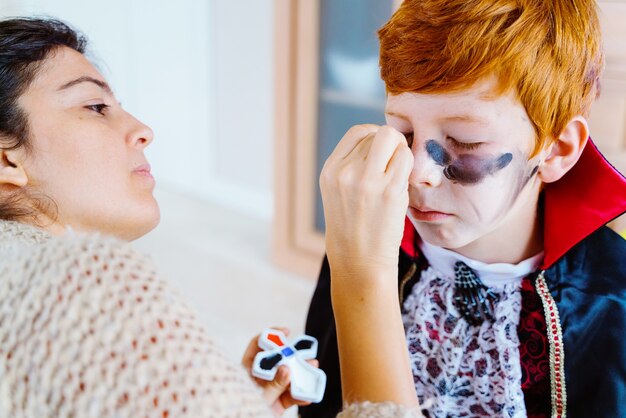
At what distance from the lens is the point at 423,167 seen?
2.50ft

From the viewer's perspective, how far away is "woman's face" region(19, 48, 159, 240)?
31.9 inches

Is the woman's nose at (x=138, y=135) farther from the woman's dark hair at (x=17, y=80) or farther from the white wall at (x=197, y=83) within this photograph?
the white wall at (x=197, y=83)

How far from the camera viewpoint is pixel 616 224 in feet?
3.32

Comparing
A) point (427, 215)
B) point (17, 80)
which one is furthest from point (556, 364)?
point (17, 80)

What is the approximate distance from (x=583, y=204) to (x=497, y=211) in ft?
0.36

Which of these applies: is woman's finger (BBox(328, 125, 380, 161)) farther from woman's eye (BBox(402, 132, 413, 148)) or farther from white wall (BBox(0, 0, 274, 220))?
white wall (BBox(0, 0, 274, 220))

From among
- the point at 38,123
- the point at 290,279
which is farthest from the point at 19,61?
the point at 290,279

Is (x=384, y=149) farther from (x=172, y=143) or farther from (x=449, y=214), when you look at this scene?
(x=172, y=143)

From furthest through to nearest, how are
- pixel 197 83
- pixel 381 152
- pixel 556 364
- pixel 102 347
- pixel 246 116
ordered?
1. pixel 197 83
2. pixel 246 116
3. pixel 556 364
4. pixel 381 152
5. pixel 102 347

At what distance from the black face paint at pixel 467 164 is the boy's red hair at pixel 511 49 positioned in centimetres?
6

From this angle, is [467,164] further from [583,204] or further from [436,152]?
[583,204]

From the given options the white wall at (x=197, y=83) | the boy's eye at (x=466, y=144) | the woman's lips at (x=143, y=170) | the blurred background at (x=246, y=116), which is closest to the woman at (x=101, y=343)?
the woman's lips at (x=143, y=170)

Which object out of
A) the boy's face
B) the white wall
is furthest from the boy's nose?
the white wall

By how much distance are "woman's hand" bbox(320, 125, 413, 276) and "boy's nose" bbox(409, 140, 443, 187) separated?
2.6 inches
